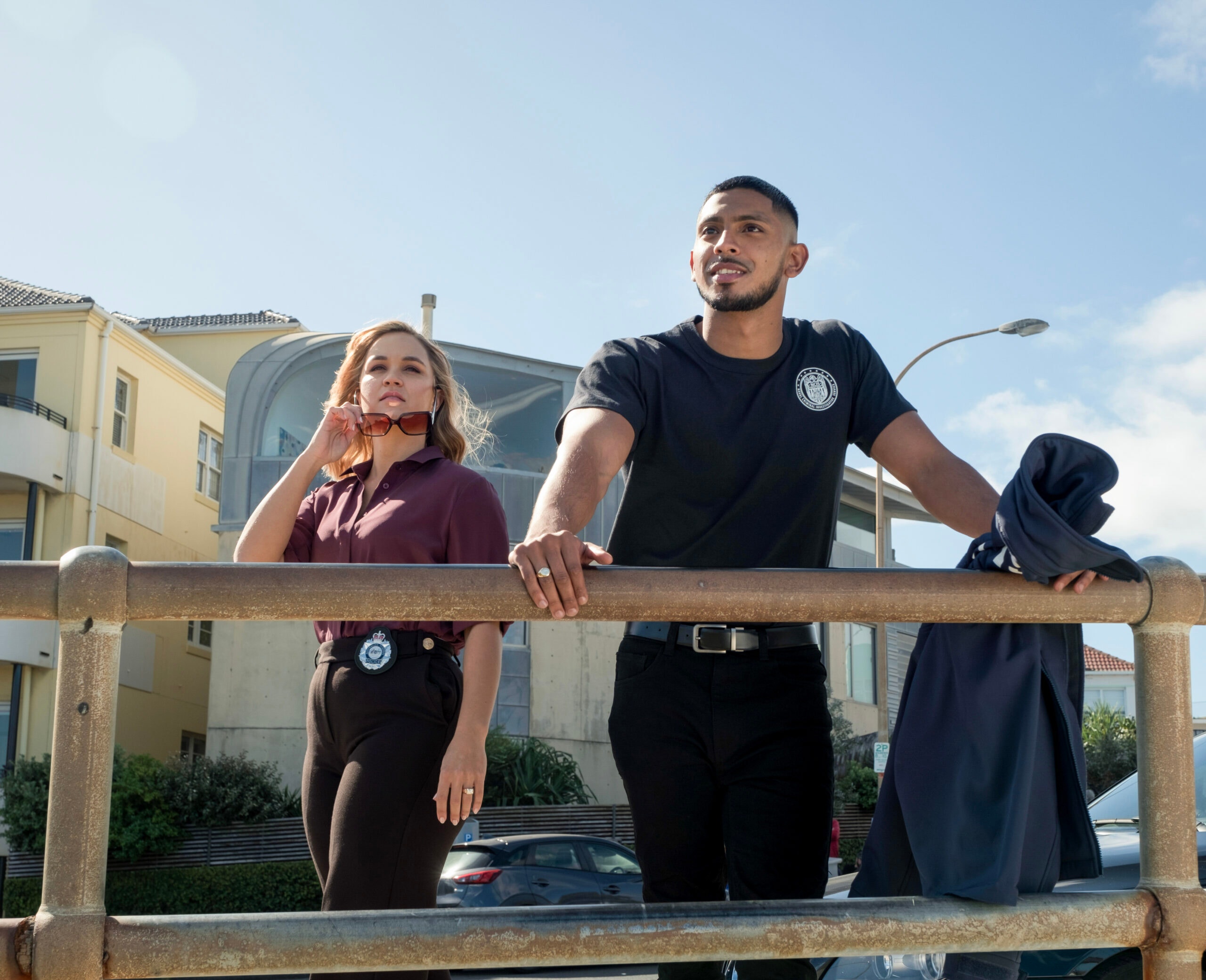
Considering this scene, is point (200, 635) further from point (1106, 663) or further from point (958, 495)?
point (1106, 663)

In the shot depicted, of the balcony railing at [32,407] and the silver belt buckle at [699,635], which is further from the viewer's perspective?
the balcony railing at [32,407]

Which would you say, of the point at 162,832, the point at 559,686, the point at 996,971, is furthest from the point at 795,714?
the point at 559,686

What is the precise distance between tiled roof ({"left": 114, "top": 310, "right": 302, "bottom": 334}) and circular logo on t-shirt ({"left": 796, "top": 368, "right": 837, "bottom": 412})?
99.3ft

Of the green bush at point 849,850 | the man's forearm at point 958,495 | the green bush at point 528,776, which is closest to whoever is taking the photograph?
the man's forearm at point 958,495

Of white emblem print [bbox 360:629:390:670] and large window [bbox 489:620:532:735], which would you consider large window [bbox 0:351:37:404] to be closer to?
large window [bbox 489:620:532:735]

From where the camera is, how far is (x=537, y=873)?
12.4 meters

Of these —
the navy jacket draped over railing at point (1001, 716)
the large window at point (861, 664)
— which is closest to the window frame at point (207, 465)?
the large window at point (861, 664)

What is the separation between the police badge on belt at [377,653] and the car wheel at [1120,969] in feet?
8.44

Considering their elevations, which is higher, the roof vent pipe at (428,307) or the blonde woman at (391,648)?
the roof vent pipe at (428,307)

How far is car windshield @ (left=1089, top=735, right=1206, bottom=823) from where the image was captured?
4820 millimetres

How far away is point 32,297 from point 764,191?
2603 centimetres

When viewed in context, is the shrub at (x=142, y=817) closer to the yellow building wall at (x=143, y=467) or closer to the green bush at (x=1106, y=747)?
the yellow building wall at (x=143, y=467)

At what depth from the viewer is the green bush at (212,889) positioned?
17062 millimetres

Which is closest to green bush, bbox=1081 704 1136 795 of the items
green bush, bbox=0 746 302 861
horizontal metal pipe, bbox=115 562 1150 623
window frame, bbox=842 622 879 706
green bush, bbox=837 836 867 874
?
window frame, bbox=842 622 879 706
